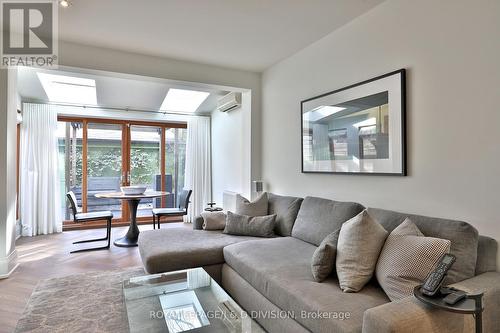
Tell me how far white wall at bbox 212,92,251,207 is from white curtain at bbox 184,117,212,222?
5.7 inches

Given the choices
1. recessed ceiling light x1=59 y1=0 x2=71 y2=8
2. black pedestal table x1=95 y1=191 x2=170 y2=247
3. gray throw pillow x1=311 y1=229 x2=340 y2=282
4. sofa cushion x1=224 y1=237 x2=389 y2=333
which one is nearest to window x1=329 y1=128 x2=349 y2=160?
sofa cushion x1=224 y1=237 x2=389 y2=333

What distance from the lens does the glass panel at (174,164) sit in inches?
242

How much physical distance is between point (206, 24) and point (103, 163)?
3978 millimetres

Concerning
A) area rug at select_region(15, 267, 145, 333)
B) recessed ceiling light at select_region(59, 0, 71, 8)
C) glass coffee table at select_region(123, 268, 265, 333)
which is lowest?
area rug at select_region(15, 267, 145, 333)

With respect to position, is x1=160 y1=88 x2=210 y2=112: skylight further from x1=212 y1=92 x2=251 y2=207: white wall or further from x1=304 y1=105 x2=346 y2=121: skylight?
x1=304 y1=105 x2=346 y2=121: skylight

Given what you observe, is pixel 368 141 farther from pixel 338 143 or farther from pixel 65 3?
pixel 65 3

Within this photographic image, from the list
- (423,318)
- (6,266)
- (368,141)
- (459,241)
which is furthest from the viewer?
(6,266)

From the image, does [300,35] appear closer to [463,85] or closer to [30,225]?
[463,85]

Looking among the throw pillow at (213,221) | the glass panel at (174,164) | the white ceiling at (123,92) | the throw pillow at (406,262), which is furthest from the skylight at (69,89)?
the throw pillow at (406,262)

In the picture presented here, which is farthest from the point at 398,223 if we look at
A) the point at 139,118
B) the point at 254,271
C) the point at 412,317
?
the point at 139,118

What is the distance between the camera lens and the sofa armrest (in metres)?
1.17

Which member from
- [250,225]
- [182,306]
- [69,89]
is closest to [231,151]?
[250,225]

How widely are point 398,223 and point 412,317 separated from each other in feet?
2.99

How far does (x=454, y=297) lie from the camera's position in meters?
1.23
